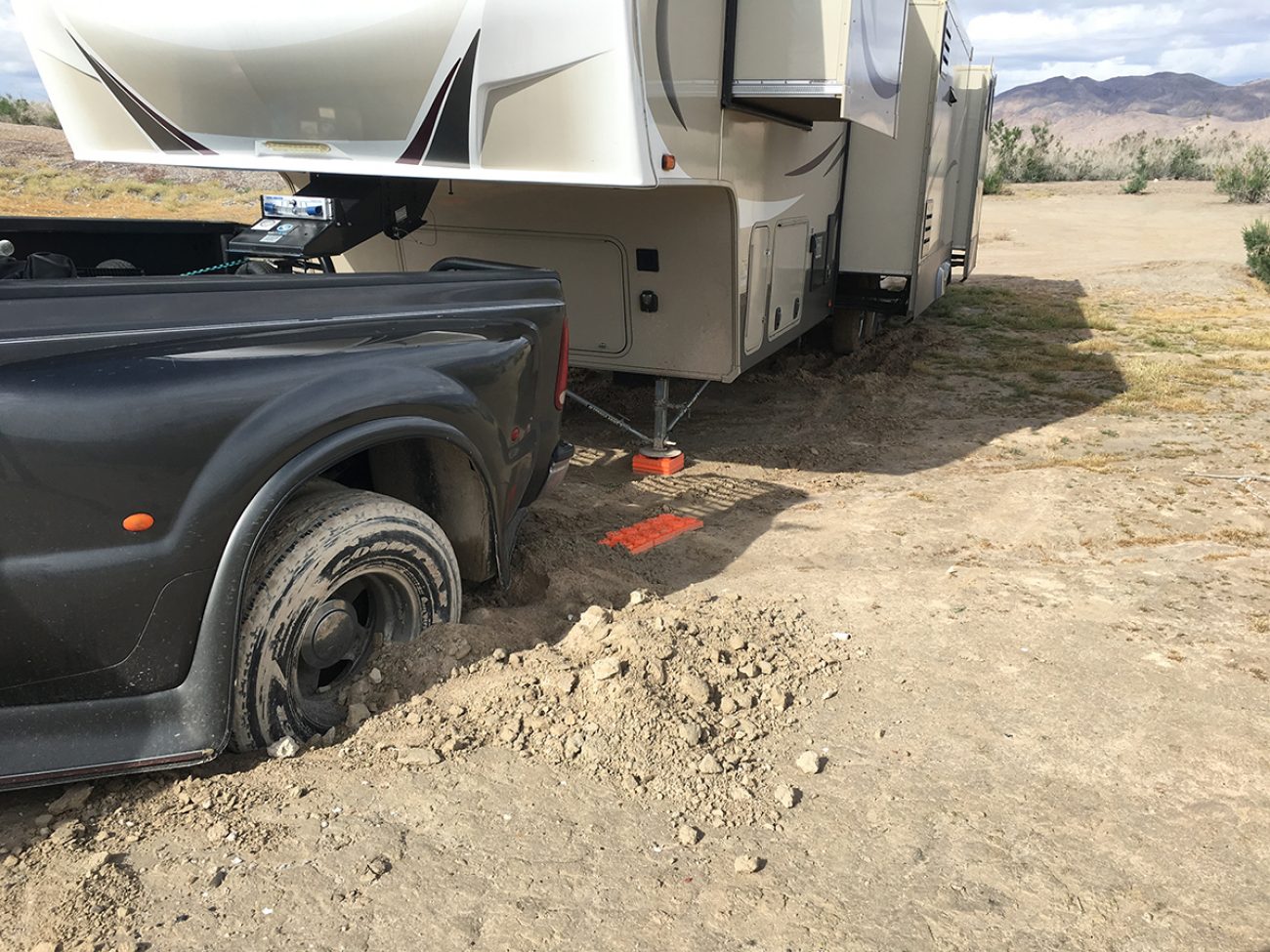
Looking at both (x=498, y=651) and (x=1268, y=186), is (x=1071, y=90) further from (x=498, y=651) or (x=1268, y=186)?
(x=498, y=651)

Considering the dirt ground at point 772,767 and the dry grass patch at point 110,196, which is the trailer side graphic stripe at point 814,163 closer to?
the dirt ground at point 772,767

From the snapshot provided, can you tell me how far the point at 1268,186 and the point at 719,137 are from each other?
25.9 metres

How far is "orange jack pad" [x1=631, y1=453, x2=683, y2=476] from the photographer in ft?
21.0

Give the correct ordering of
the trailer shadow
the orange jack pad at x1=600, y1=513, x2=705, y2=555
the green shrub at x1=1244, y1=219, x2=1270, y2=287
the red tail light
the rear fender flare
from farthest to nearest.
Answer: the green shrub at x1=1244, y1=219, x2=1270, y2=287 < the trailer shadow < the orange jack pad at x1=600, y1=513, x2=705, y2=555 < the red tail light < the rear fender flare

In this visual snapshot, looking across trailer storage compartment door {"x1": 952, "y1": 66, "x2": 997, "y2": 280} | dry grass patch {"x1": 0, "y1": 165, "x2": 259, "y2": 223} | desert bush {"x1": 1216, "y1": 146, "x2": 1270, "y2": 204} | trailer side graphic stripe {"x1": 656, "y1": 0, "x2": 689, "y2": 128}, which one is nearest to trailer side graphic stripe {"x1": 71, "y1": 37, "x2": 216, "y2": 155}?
trailer side graphic stripe {"x1": 656, "y1": 0, "x2": 689, "y2": 128}

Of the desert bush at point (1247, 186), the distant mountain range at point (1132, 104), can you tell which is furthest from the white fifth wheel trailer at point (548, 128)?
the distant mountain range at point (1132, 104)

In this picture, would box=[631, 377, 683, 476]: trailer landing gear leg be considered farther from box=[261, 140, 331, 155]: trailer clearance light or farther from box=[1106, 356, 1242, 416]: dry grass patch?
box=[1106, 356, 1242, 416]: dry grass patch

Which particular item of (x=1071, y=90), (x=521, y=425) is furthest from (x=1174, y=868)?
(x=1071, y=90)

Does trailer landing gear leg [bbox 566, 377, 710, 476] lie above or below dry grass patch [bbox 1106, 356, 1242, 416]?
above

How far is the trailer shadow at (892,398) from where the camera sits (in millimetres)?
7059

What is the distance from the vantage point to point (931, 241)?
29.0 ft

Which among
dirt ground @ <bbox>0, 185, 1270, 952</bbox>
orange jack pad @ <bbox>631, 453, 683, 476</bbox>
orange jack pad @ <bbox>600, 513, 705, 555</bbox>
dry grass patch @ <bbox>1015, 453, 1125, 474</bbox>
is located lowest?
dry grass patch @ <bbox>1015, 453, 1125, 474</bbox>

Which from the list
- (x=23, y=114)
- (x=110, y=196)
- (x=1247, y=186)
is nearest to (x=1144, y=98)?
(x=1247, y=186)

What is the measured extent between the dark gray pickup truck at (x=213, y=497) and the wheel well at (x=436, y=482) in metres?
0.03
